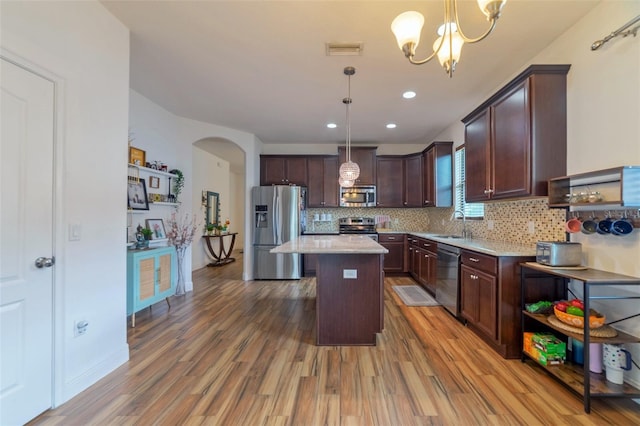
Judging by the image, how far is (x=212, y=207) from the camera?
6.96m

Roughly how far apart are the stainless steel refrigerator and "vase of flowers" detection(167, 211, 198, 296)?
49.5 inches

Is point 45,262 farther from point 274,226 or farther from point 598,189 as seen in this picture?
point 598,189

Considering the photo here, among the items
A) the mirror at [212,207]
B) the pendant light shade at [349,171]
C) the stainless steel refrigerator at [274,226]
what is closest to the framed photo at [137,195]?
the stainless steel refrigerator at [274,226]

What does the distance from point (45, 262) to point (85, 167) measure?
2.28 ft

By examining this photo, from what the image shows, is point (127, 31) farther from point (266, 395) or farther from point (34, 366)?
point (266, 395)

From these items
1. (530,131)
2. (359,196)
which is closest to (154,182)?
(359,196)

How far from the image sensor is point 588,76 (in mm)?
2123

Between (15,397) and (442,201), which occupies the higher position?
(442,201)

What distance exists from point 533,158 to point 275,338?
2.89m

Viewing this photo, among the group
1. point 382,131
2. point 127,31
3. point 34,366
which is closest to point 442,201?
point 382,131

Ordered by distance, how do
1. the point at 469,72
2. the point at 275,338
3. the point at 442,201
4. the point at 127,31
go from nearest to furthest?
the point at 127,31, the point at 275,338, the point at 469,72, the point at 442,201

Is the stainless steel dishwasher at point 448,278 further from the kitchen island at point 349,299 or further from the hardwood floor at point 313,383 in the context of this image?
the kitchen island at point 349,299

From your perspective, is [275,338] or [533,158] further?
[275,338]

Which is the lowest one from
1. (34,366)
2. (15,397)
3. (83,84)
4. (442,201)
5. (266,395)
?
(266,395)
